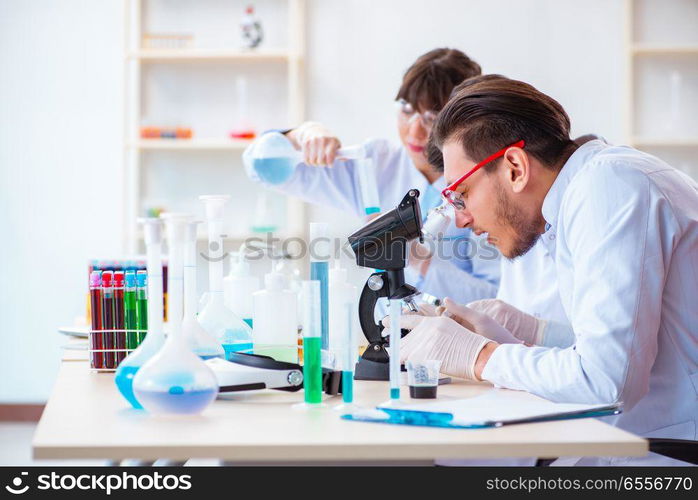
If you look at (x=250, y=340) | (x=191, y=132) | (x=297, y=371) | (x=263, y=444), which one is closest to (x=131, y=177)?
(x=191, y=132)

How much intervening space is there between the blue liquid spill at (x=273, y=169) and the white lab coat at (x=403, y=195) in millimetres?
97

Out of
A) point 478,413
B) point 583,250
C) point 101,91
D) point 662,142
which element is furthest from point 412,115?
point 101,91

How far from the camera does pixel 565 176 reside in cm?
161

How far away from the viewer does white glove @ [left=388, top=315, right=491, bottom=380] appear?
4.78 ft

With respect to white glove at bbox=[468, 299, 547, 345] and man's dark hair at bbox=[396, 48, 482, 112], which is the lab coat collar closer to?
white glove at bbox=[468, 299, 547, 345]

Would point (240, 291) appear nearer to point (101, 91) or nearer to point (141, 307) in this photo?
point (141, 307)

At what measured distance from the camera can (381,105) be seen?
4.16 meters

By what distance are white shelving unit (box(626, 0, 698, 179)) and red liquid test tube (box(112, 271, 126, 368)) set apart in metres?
3.26

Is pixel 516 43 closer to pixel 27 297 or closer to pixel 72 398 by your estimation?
pixel 27 297

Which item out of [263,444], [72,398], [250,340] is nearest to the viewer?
[263,444]

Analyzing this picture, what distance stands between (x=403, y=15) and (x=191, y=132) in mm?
1264

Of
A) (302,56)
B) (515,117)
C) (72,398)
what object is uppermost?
(302,56)

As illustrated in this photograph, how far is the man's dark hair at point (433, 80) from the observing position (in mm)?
2441

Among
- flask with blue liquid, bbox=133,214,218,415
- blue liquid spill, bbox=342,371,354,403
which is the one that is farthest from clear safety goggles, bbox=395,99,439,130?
flask with blue liquid, bbox=133,214,218,415
